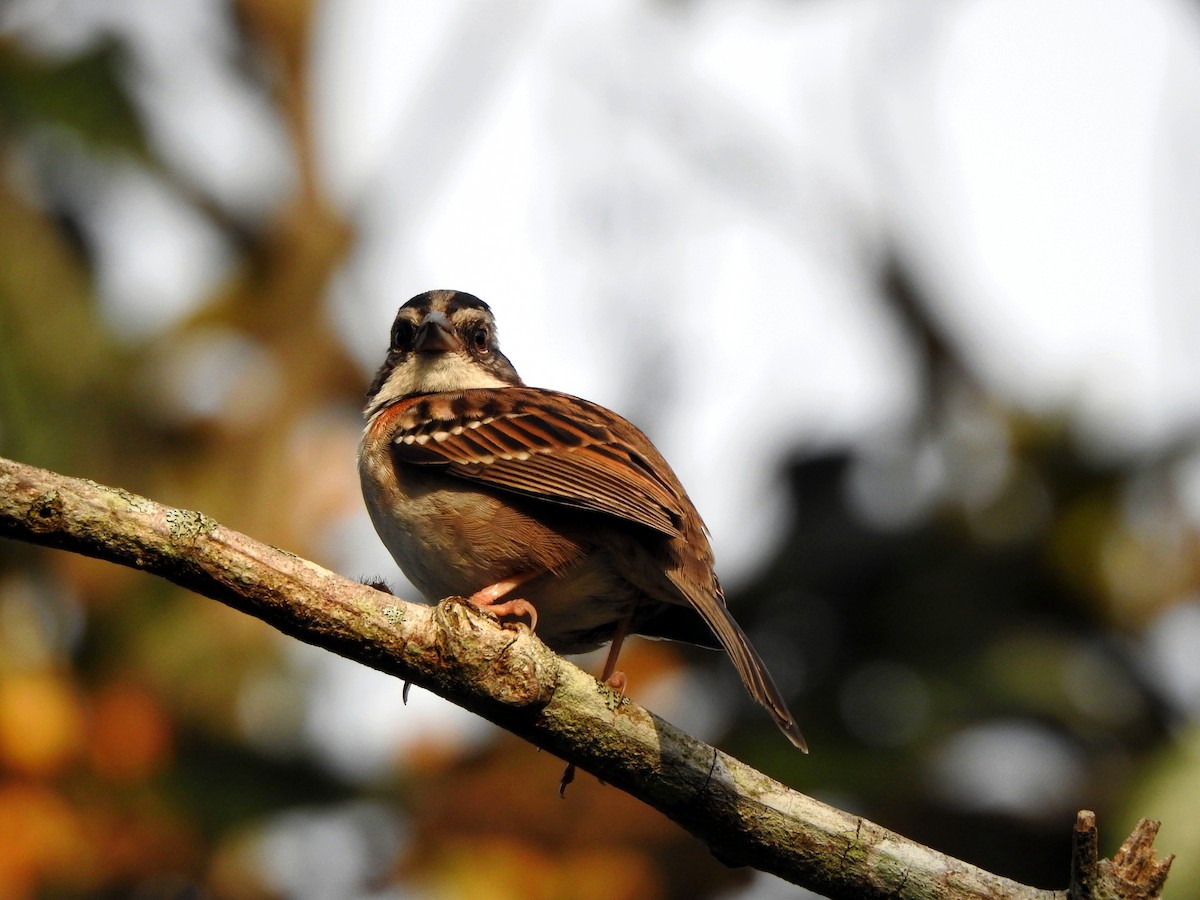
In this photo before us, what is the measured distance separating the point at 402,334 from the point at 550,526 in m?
1.76

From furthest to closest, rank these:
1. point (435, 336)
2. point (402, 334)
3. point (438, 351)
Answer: point (402, 334)
point (438, 351)
point (435, 336)

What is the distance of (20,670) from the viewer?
5621mm

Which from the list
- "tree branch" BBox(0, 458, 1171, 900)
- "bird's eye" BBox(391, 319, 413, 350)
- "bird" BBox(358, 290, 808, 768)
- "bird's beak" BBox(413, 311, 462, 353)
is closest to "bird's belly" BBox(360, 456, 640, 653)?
"bird" BBox(358, 290, 808, 768)

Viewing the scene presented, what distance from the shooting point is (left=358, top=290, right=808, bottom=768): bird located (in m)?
4.42

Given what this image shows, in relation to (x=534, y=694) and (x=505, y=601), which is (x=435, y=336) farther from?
(x=534, y=694)

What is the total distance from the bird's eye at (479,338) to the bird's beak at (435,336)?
0.17 meters

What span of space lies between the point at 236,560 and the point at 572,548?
5.41 feet

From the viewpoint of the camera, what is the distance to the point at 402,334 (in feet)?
19.6

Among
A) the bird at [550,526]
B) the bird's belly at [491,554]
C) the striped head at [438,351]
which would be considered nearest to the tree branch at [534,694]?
the bird at [550,526]

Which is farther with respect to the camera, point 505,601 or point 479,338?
point 479,338

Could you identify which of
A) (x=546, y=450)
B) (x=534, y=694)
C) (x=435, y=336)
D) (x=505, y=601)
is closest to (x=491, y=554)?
(x=505, y=601)

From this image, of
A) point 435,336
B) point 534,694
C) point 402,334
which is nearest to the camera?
point 534,694

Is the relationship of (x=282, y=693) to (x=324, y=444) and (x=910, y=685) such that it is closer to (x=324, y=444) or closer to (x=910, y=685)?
(x=324, y=444)

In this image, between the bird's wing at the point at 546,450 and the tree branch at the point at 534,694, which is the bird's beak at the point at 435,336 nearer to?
the bird's wing at the point at 546,450
